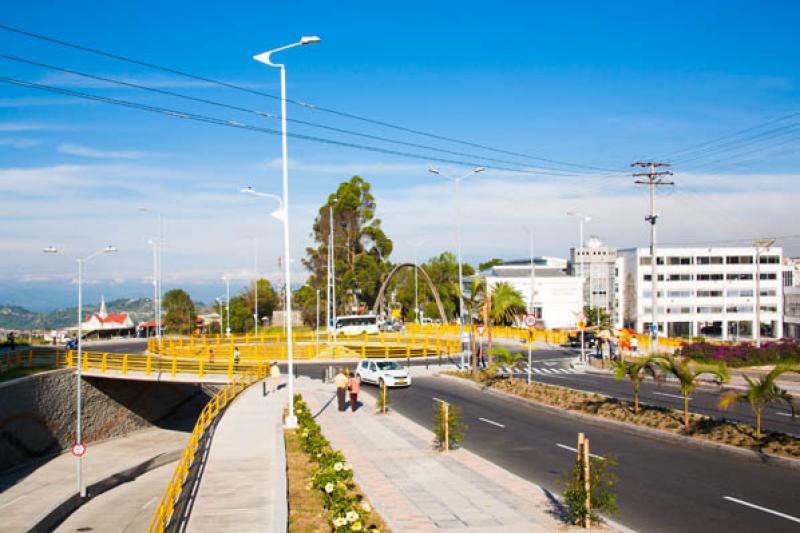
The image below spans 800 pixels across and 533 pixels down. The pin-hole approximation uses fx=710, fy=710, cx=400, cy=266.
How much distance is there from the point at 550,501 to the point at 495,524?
6.16ft

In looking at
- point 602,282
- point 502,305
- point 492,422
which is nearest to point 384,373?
point 502,305

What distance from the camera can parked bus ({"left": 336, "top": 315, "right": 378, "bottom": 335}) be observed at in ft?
252

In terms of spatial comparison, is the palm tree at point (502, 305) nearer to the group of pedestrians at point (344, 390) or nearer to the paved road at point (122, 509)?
the group of pedestrians at point (344, 390)

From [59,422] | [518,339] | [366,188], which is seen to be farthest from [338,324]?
[59,422]

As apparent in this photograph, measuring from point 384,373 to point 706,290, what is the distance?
273 feet

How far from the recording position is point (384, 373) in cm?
3619

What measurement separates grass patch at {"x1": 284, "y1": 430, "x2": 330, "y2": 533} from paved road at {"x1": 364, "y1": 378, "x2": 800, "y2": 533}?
15.6 ft

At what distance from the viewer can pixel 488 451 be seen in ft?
62.6

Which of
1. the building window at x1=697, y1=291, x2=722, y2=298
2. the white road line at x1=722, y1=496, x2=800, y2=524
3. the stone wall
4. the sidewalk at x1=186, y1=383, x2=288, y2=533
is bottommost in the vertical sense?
the stone wall

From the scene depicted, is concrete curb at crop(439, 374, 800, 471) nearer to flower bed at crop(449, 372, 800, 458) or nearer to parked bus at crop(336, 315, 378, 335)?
flower bed at crop(449, 372, 800, 458)

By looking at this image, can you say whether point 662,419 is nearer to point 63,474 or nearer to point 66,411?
point 63,474

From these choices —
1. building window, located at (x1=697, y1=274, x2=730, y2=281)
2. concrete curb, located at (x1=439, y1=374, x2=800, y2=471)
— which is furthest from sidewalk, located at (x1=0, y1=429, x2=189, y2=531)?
building window, located at (x1=697, y1=274, x2=730, y2=281)

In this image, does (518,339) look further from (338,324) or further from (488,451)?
(488,451)

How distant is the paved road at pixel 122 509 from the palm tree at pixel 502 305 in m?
17.5
